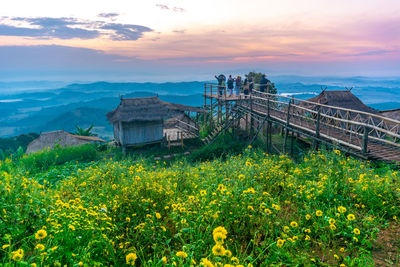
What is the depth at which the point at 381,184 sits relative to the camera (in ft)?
14.1

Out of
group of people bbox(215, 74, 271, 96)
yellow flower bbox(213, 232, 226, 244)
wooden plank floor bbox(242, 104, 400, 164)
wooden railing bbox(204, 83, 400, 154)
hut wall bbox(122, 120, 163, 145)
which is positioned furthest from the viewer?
group of people bbox(215, 74, 271, 96)

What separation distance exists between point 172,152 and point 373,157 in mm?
13688

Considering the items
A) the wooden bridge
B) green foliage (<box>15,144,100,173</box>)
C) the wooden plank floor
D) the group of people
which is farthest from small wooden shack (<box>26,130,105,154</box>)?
the wooden plank floor

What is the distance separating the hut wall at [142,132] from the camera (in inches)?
747

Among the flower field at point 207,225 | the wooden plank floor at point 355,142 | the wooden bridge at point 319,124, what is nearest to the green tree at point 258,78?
the wooden bridge at point 319,124

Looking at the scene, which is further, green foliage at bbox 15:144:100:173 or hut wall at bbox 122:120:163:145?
hut wall at bbox 122:120:163:145

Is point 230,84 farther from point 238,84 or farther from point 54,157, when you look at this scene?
point 54,157

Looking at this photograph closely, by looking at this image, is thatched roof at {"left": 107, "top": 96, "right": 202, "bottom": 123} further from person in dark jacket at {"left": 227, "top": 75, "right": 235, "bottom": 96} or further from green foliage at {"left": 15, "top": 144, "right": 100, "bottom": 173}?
person in dark jacket at {"left": 227, "top": 75, "right": 235, "bottom": 96}

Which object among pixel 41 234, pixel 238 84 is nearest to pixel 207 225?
pixel 41 234

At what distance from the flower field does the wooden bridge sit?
12.4ft

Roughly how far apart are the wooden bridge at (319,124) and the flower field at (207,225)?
3.79 m

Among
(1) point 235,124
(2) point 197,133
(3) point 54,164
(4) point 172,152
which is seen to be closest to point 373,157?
(1) point 235,124

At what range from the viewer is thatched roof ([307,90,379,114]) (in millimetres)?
19688

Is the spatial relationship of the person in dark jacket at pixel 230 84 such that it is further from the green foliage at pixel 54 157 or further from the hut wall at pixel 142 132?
the green foliage at pixel 54 157
